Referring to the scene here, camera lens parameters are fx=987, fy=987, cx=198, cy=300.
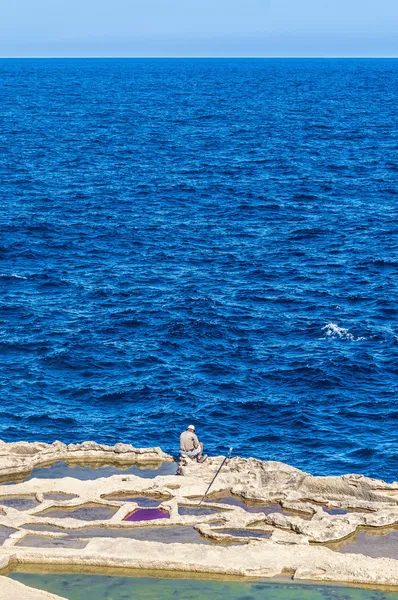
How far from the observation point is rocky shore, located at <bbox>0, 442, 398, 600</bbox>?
3478 centimetres

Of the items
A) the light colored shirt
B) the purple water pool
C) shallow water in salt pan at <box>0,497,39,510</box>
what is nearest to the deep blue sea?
the light colored shirt

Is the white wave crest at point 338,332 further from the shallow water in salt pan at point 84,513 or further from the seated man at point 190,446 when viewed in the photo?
the shallow water in salt pan at point 84,513

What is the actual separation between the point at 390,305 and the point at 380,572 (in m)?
42.5

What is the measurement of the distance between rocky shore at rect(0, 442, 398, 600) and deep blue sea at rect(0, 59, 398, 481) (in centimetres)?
1019

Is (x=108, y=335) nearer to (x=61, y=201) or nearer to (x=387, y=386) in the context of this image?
(x=387, y=386)

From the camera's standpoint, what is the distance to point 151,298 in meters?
76.6

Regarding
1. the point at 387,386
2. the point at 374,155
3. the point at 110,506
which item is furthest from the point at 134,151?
the point at 110,506

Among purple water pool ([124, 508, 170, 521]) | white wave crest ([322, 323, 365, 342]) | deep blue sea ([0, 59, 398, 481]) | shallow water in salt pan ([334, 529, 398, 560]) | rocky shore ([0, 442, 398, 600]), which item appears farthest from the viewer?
white wave crest ([322, 323, 365, 342])

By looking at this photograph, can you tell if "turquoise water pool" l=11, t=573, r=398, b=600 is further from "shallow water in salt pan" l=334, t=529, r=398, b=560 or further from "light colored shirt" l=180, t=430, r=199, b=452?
"light colored shirt" l=180, t=430, r=199, b=452

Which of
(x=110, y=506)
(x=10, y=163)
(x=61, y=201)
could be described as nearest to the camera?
(x=110, y=506)

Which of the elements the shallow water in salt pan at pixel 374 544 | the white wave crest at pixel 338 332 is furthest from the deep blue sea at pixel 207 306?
the shallow water in salt pan at pixel 374 544

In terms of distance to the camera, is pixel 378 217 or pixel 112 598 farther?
pixel 378 217

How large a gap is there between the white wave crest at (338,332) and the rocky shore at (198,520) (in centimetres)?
2522

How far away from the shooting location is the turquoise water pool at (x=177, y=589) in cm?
3306
